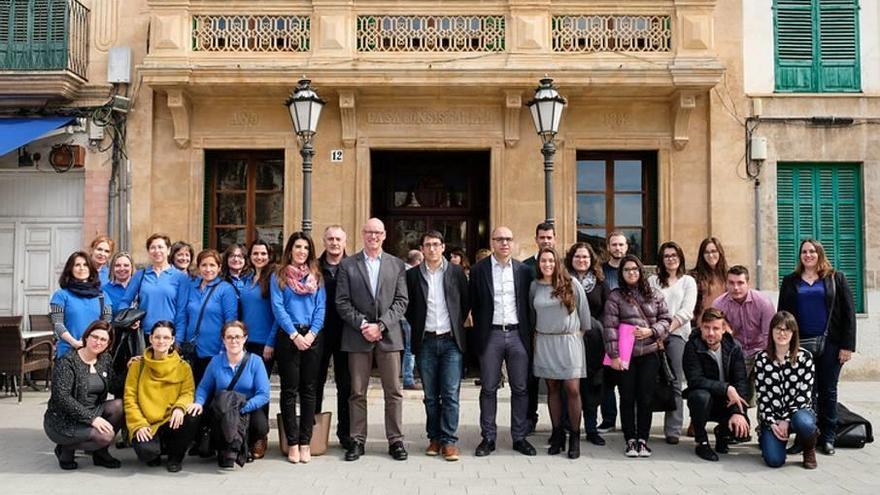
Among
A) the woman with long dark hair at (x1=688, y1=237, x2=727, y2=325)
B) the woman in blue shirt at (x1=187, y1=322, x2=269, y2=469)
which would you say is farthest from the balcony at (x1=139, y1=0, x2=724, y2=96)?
the woman in blue shirt at (x1=187, y1=322, x2=269, y2=469)

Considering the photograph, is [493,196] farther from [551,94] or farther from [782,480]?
[782,480]

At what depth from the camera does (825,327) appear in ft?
23.1

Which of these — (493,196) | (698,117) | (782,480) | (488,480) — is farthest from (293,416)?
(698,117)

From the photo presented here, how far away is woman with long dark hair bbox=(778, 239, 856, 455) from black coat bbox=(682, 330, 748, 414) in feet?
2.19

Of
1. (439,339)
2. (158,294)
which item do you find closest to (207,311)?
(158,294)

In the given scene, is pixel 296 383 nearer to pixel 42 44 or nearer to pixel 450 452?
pixel 450 452

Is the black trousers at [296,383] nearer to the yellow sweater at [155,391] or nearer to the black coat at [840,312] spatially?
the yellow sweater at [155,391]

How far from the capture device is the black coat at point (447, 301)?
6848mm

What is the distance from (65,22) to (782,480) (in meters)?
11.7

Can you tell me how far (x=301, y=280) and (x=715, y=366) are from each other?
12.6ft

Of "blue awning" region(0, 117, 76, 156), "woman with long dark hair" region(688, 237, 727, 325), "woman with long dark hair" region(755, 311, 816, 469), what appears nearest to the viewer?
"woman with long dark hair" region(755, 311, 816, 469)

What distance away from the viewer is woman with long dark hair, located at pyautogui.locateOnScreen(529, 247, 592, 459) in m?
6.77

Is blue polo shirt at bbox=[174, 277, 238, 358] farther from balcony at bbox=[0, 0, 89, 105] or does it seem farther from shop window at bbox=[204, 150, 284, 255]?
balcony at bbox=[0, 0, 89, 105]

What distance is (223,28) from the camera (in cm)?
1193
